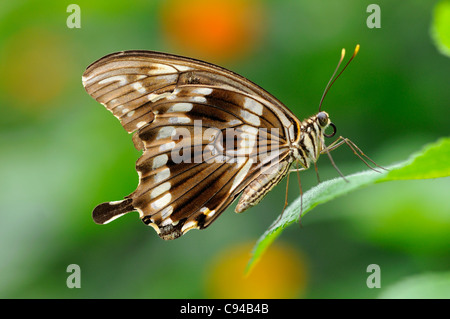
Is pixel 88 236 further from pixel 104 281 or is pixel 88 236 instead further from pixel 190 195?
pixel 190 195

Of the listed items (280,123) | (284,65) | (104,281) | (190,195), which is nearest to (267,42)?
(284,65)

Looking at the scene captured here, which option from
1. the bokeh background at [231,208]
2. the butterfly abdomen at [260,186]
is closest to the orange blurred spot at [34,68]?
the bokeh background at [231,208]

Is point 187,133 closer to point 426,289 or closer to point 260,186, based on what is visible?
point 260,186

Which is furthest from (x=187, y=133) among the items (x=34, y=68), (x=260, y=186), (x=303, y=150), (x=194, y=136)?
(x=34, y=68)

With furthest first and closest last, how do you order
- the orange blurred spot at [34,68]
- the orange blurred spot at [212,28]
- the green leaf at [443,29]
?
the orange blurred spot at [34,68], the orange blurred spot at [212,28], the green leaf at [443,29]

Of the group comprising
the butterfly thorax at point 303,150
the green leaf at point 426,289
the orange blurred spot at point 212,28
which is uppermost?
the orange blurred spot at point 212,28

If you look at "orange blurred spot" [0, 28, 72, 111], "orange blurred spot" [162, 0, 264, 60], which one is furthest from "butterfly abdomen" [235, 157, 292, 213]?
"orange blurred spot" [0, 28, 72, 111]

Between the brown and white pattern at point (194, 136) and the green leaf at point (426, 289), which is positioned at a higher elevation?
the brown and white pattern at point (194, 136)

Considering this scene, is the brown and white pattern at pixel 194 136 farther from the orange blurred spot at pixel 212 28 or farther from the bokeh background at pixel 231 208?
the orange blurred spot at pixel 212 28
